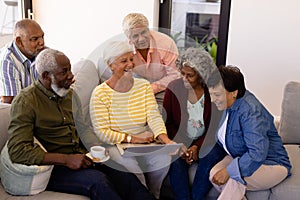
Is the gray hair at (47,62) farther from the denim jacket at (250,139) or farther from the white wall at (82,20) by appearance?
the white wall at (82,20)

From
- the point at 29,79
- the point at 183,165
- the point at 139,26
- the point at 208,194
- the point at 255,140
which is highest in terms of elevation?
the point at 139,26

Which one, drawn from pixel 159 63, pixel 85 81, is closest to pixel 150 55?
pixel 159 63

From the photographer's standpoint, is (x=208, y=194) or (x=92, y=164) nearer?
(x=92, y=164)

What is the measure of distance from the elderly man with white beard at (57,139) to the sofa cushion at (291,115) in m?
1.10

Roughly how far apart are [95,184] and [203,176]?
23.5 inches

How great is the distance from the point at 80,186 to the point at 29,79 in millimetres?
870

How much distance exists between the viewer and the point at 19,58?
7.50 feet

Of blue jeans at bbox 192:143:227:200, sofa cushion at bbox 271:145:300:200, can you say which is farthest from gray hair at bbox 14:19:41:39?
sofa cushion at bbox 271:145:300:200

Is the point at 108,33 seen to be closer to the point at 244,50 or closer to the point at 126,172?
the point at 244,50

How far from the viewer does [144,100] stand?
7.04 feet

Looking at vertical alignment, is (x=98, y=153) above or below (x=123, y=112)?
below

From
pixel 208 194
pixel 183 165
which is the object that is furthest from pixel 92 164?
pixel 208 194

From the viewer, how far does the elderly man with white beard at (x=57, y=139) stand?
1.71 metres

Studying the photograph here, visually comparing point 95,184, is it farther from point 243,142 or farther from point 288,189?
point 288,189
